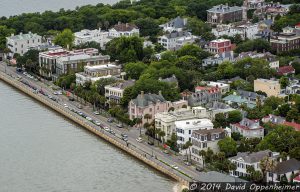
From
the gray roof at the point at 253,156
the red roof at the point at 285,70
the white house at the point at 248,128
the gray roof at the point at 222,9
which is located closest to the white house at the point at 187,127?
the white house at the point at 248,128

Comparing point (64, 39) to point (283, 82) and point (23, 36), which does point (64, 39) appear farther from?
point (283, 82)

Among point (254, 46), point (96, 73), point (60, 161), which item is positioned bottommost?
point (60, 161)

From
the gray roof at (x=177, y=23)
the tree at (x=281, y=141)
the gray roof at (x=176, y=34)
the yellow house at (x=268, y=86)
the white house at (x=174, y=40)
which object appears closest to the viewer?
the tree at (x=281, y=141)

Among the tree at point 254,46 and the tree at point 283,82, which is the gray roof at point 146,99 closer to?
the tree at point 283,82

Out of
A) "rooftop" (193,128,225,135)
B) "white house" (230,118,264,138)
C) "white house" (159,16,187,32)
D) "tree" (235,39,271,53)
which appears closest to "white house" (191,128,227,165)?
"rooftop" (193,128,225,135)

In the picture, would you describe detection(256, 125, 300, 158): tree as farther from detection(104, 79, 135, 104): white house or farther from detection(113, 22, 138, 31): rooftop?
detection(113, 22, 138, 31): rooftop

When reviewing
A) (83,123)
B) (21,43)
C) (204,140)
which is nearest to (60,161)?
(83,123)
